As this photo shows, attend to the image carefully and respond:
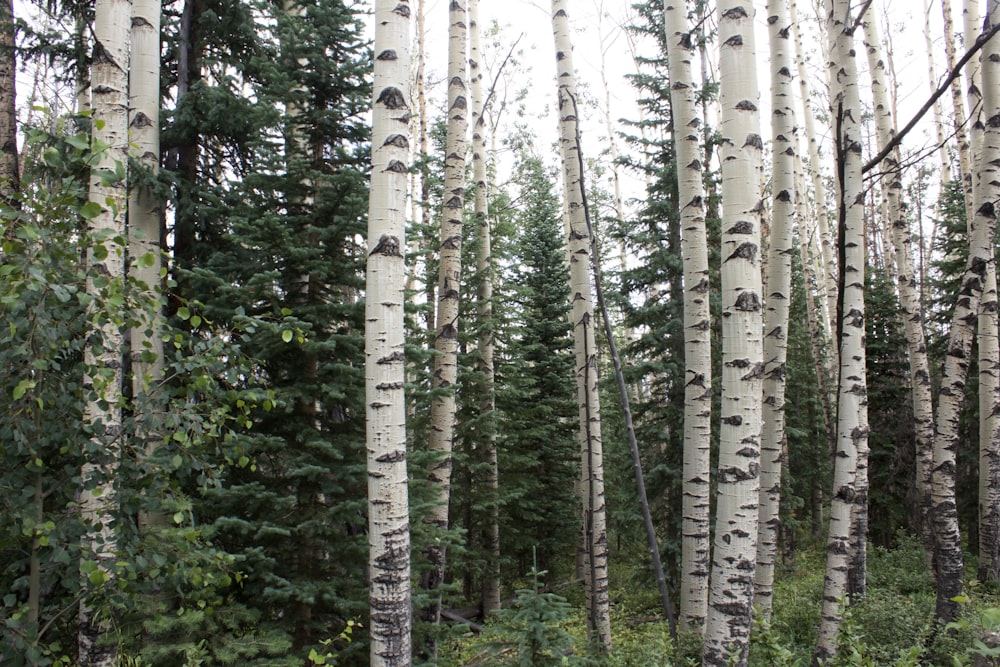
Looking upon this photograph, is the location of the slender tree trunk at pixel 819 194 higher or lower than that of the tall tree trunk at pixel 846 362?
higher

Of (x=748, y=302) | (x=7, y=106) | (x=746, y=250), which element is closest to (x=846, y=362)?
(x=748, y=302)

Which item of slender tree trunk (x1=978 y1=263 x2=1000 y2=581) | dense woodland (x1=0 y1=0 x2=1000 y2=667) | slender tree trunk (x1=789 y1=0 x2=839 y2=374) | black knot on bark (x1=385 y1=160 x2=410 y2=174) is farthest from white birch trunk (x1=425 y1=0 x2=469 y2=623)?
slender tree trunk (x1=789 y1=0 x2=839 y2=374)

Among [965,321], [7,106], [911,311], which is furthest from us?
[911,311]

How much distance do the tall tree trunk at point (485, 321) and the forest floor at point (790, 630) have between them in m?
1.78

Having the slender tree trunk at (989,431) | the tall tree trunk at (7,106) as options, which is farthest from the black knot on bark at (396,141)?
the slender tree trunk at (989,431)

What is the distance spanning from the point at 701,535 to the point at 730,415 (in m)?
2.02

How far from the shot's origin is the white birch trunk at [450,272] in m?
6.54

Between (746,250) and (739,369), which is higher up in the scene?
(746,250)

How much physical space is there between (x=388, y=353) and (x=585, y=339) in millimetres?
3251

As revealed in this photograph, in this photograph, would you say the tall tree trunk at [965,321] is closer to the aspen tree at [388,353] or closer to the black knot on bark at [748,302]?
the black knot on bark at [748,302]

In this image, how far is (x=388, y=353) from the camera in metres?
3.97

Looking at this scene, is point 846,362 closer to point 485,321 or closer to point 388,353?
point 388,353

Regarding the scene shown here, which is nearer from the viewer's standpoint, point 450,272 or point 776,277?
point 776,277

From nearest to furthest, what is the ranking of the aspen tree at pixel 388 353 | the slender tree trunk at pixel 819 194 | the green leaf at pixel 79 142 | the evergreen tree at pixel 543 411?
the green leaf at pixel 79 142
the aspen tree at pixel 388 353
the evergreen tree at pixel 543 411
the slender tree trunk at pixel 819 194
